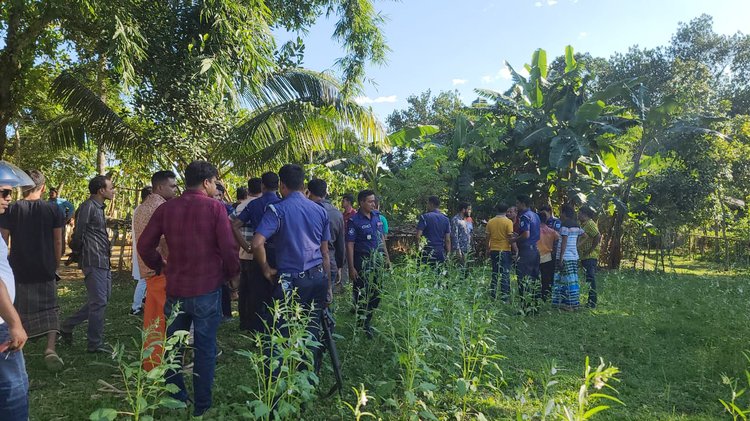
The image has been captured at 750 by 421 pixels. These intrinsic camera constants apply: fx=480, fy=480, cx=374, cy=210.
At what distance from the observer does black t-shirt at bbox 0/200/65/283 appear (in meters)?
4.25

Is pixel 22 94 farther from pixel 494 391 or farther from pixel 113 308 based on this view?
pixel 494 391

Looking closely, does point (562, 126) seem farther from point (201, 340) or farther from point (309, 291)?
point (201, 340)

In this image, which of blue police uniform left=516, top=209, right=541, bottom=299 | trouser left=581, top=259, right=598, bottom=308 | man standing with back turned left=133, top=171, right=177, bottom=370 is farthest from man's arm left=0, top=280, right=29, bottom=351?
trouser left=581, top=259, right=598, bottom=308

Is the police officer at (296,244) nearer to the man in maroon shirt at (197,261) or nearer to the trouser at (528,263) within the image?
the man in maroon shirt at (197,261)

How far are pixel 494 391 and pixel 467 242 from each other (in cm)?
524

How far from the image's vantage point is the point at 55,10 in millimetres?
5992

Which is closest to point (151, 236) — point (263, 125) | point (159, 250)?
point (159, 250)

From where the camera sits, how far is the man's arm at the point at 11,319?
2.09 metres

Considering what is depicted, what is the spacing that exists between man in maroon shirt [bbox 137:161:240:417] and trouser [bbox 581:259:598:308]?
6191 mm

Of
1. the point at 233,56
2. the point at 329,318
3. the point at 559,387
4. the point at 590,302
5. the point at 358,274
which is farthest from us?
the point at 590,302

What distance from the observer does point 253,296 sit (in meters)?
5.21

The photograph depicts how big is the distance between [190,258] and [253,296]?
6.73ft

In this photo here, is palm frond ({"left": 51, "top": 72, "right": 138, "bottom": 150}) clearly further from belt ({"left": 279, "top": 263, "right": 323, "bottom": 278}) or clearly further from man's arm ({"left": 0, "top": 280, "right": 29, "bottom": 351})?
man's arm ({"left": 0, "top": 280, "right": 29, "bottom": 351})

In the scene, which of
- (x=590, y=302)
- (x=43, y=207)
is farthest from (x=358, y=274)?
(x=590, y=302)
